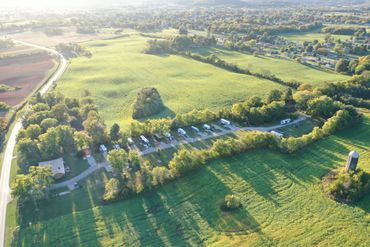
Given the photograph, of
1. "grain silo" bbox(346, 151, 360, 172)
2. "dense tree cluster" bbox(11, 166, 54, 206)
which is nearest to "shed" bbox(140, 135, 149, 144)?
"dense tree cluster" bbox(11, 166, 54, 206)

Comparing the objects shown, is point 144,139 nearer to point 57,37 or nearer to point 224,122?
point 224,122

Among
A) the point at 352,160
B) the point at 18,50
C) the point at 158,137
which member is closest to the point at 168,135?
the point at 158,137

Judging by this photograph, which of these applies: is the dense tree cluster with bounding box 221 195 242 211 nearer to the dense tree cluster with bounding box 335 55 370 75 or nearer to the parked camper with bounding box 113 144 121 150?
the parked camper with bounding box 113 144 121 150

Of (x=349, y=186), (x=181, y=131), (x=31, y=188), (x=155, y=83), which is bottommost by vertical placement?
(x=155, y=83)

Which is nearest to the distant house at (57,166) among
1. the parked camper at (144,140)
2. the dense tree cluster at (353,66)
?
the parked camper at (144,140)

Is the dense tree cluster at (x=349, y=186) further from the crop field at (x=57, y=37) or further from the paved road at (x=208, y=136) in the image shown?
the crop field at (x=57, y=37)

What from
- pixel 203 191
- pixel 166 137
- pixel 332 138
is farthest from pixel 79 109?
pixel 332 138
